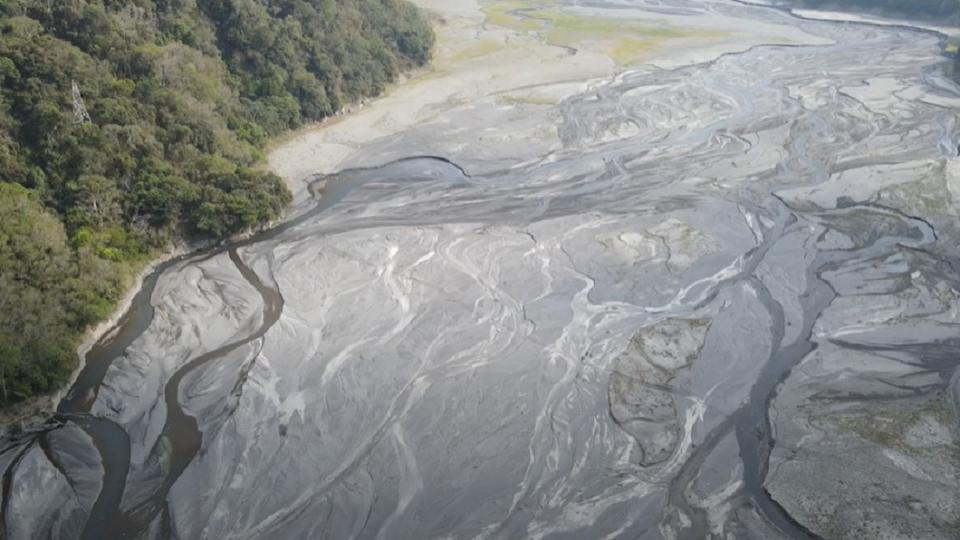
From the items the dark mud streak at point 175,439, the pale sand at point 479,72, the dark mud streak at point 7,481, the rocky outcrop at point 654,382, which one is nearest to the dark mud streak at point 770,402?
the rocky outcrop at point 654,382

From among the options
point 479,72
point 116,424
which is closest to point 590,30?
point 479,72

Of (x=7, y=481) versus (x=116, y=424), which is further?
(x=116, y=424)

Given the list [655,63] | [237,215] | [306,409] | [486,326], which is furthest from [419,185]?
[655,63]

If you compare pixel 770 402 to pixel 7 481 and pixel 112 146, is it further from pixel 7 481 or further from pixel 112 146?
pixel 112 146

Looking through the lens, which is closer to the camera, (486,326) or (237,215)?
(486,326)

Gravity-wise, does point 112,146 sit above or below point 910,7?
above

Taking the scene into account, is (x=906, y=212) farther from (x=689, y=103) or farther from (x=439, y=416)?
(x=439, y=416)

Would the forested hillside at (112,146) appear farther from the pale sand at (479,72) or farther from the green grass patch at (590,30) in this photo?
the green grass patch at (590,30)
